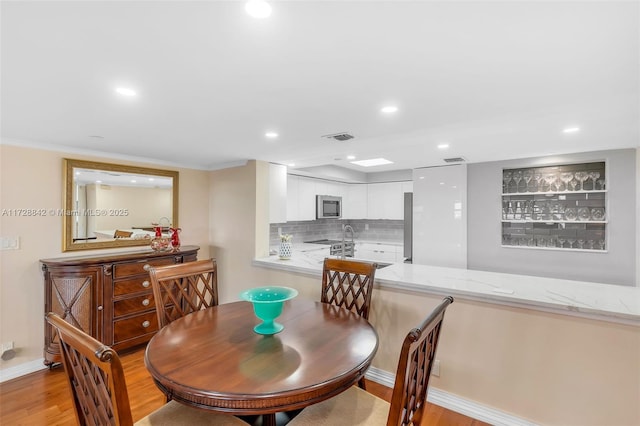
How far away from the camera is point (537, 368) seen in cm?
194

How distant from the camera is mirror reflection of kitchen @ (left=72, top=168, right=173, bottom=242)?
3057 millimetres

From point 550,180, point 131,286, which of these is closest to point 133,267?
point 131,286

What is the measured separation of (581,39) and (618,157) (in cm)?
305

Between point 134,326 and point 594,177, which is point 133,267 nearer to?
point 134,326

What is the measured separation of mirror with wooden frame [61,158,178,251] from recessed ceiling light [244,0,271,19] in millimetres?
2982

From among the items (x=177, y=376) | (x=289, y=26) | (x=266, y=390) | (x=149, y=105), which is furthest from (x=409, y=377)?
(x=149, y=105)

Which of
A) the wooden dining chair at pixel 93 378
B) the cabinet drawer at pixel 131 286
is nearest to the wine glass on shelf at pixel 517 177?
the wooden dining chair at pixel 93 378

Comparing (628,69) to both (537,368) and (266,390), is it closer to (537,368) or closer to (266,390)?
(537,368)

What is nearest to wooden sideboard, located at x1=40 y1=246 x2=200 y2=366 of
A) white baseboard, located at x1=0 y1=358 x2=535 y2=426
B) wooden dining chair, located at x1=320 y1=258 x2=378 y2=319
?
white baseboard, located at x1=0 y1=358 x2=535 y2=426

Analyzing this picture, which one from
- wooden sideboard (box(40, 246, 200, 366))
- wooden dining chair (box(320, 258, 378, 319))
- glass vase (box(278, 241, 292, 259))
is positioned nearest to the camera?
wooden dining chair (box(320, 258, 378, 319))

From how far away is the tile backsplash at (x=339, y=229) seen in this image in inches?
210

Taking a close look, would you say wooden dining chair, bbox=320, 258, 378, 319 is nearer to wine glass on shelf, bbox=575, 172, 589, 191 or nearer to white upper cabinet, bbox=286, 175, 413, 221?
white upper cabinet, bbox=286, 175, 413, 221

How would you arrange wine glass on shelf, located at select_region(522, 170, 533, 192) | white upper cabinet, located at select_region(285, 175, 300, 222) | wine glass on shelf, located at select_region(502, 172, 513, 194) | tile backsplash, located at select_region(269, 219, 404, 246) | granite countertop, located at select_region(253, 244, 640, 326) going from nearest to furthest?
granite countertop, located at select_region(253, 244, 640, 326)
wine glass on shelf, located at select_region(522, 170, 533, 192)
wine glass on shelf, located at select_region(502, 172, 513, 194)
white upper cabinet, located at select_region(285, 175, 300, 222)
tile backsplash, located at select_region(269, 219, 404, 246)

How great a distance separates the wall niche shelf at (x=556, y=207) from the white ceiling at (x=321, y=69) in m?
1.11
